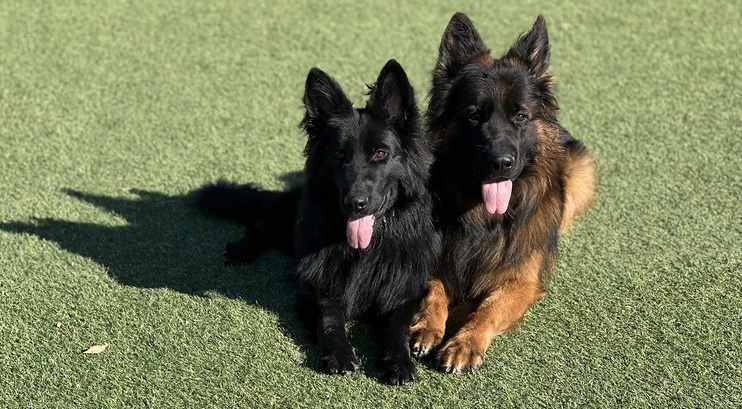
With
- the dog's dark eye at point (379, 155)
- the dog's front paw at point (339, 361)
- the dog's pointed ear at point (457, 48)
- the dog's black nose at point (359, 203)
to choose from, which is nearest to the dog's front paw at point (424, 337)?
the dog's front paw at point (339, 361)

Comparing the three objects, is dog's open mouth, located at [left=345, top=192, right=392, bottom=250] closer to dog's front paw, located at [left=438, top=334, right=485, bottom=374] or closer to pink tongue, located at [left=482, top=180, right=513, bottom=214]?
pink tongue, located at [left=482, top=180, right=513, bottom=214]

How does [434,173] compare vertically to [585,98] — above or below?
above

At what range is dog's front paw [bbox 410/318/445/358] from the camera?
14.2 ft

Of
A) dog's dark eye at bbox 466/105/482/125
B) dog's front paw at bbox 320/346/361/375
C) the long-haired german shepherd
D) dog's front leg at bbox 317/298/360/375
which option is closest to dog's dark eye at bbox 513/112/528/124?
the long-haired german shepherd

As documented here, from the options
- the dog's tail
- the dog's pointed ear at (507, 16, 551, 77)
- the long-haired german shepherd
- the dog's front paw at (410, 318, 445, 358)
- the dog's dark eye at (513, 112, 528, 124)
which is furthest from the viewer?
the dog's tail

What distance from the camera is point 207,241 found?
565cm

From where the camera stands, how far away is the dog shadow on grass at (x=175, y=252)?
493 centimetres

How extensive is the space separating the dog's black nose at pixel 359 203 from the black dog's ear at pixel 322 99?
0.52 m

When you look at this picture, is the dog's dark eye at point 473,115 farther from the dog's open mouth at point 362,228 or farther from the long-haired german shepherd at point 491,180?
the dog's open mouth at point 362,228

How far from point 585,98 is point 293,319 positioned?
4023 millimetres

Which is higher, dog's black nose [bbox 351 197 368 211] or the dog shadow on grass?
dog's black nose [bbox 351 197 368 211]

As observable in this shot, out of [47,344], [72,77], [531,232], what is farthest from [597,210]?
[72,77]

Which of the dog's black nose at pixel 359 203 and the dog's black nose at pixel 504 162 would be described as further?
the dog's black nose at pixel 504 162

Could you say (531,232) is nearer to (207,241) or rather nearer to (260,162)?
(207,241)
